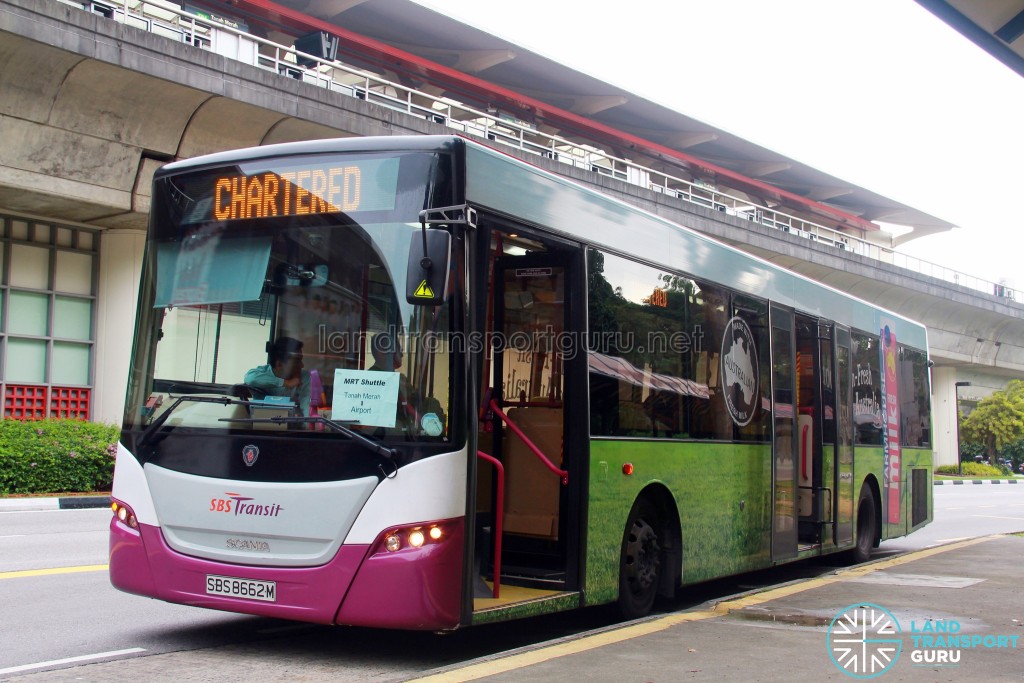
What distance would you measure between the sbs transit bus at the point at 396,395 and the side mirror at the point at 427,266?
0.01m

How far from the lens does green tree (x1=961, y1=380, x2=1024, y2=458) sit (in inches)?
2120

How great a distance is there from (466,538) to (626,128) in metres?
48.8

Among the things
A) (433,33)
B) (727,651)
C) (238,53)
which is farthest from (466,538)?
(433,33)

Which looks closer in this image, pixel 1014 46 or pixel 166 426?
pixel 166 426

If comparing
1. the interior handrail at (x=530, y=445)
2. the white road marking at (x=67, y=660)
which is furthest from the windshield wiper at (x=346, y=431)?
the white road marking at (x=67, y=660)

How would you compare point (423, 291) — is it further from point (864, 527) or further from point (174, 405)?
point (864, 527)

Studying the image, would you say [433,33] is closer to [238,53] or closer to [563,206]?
[238,53]

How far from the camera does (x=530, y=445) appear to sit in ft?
24.9

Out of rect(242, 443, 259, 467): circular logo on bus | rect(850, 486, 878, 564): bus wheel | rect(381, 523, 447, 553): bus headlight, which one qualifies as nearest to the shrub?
rect(850, 486, 878, 564): bus wheel

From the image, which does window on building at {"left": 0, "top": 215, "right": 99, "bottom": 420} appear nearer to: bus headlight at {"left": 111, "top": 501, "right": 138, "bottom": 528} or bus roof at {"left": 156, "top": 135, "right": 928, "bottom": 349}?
bus headlight at {"left": 111, "top": 501, "right": 138, "bottom": 528}

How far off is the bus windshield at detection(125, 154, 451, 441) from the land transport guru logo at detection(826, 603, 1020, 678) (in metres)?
2.88

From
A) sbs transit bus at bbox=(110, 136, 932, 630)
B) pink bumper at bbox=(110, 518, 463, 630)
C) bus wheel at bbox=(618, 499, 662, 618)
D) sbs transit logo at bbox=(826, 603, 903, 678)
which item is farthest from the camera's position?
bus wheel at bbox=(618, 499, 662, 618)

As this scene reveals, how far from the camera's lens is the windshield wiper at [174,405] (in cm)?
645

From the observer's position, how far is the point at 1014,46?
9.39m
